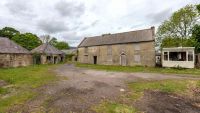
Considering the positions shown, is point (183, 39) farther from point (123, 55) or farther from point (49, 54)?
point (49, 54)

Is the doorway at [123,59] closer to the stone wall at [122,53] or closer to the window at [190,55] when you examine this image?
the stone wall at [122,53]

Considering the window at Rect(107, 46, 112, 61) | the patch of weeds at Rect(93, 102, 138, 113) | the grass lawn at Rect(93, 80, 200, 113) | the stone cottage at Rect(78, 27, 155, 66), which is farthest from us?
the window at Rect(107, 46, 112, 61)

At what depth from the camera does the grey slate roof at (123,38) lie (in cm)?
2836

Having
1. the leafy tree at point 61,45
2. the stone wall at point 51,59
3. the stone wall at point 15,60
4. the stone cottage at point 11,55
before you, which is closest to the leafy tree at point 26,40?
the stone wall at point 51,59

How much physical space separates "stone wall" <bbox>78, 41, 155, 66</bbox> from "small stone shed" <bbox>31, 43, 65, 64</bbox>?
6113 millimetres

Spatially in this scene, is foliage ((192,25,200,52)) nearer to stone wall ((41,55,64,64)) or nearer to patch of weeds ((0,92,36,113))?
stone wall ((41,55,64,64))

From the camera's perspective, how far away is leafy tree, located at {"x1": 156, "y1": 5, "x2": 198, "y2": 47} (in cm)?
2980

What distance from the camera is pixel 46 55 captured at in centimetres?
3472

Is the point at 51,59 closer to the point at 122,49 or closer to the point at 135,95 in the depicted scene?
the point at 122,49

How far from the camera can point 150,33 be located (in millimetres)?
28344

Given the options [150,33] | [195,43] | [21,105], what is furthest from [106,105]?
[195,43]

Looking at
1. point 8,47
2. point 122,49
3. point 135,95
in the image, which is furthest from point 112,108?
point 8,47

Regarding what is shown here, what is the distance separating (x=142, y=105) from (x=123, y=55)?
77.8 feet

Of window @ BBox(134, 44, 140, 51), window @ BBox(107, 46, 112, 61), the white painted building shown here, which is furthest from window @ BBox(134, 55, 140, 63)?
window @ BBox(107, 46, 112, 61)
